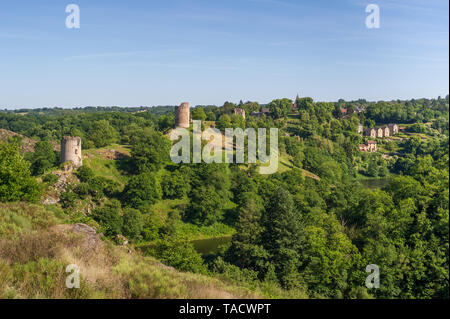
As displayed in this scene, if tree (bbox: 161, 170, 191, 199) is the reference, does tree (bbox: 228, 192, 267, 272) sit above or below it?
below

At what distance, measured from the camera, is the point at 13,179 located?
20234mm

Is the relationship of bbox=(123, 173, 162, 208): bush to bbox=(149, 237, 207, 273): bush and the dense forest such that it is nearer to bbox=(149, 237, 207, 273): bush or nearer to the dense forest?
the dense forest

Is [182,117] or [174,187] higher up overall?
[182,117]

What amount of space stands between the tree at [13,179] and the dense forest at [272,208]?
0.21 feet

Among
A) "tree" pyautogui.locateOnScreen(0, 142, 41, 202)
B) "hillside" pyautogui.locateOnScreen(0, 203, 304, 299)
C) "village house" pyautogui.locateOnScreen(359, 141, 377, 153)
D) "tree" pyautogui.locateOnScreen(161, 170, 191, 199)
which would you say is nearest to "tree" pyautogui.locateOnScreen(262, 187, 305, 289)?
"hillside" pyautogui.locateOnScreen(0, 203, 304, 299)

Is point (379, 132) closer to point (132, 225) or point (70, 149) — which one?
point (132, 225)

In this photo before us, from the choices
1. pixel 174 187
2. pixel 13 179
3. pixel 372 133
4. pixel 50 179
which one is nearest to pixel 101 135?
pixel 174 187

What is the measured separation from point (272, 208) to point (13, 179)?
1691 centimetres

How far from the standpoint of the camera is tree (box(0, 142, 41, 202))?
19.5 m

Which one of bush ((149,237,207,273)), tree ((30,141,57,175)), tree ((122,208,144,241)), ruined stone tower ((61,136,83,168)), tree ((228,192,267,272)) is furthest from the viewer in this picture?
tree ((30,141,57,175))

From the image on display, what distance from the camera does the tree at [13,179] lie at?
64.1ft

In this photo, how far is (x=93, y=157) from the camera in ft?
148

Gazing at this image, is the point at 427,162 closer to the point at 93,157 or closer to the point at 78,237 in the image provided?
the point at 78,237

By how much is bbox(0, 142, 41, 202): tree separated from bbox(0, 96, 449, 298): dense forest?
0.21 feet
